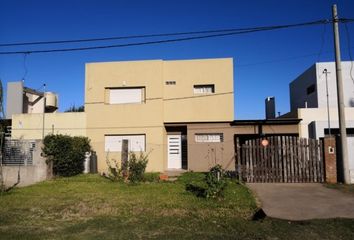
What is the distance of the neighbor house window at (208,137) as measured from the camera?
24.1 meters

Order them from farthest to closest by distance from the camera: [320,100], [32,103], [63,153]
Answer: [32,103], [320,100], [63,153]

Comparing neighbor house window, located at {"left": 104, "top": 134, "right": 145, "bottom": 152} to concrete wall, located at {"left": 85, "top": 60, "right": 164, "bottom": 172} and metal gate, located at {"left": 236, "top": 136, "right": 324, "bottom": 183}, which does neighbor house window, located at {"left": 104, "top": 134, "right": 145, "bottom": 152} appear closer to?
concrete wall, located at {"left": 85, "top": 60, "right": 164, "bottom": 172}

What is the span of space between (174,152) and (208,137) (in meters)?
2.71

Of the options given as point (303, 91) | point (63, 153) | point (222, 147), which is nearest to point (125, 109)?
point (63, 153)

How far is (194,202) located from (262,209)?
2.10 metres

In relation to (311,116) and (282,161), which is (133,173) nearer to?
(282,161)

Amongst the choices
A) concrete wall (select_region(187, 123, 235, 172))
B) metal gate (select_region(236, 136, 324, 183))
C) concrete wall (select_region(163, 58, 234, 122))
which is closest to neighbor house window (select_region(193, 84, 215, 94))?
concrete wall (select_region(163, 58, 234, 122))

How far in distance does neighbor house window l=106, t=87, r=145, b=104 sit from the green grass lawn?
1102 centimetres

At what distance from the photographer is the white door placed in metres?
25.2

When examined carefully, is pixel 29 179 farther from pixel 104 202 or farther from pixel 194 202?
pixel 194 202

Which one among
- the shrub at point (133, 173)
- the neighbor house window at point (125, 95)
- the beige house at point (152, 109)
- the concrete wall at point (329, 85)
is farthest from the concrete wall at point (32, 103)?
the concrete wall at point (329, 85)

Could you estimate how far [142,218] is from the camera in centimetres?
987

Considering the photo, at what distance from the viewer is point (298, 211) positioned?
1048cm

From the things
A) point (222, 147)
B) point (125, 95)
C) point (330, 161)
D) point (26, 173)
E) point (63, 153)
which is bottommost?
point (26, 173)
